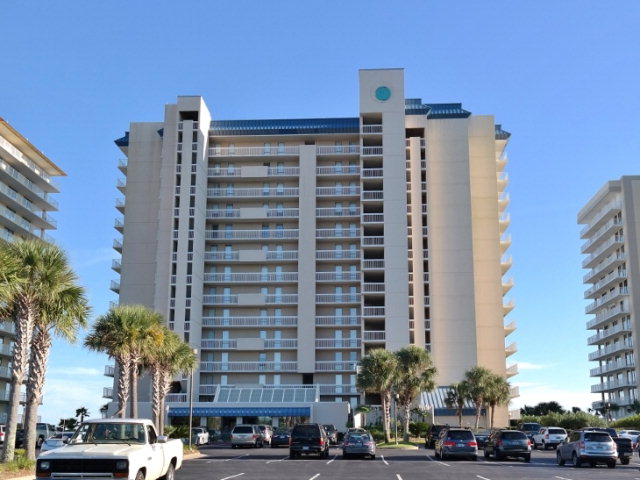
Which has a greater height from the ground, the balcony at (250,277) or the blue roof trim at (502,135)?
the blue roof trim at (502,135)

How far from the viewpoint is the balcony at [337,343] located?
85.7m

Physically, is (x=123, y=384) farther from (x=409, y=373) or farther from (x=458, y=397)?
(x=458, y=397)

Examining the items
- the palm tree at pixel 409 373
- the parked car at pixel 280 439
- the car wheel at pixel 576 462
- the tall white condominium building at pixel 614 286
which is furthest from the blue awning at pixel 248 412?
the tall white condominium building at pixel 614 286

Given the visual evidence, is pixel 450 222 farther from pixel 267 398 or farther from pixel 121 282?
pixel 121 282

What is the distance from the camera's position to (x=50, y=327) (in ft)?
104

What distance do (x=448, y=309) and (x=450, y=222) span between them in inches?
396

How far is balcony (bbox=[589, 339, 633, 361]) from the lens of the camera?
102m

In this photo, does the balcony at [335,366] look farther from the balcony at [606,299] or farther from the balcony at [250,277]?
the balcony at [606,299]

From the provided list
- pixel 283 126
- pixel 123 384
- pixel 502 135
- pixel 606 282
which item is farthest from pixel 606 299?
pixel 123 384

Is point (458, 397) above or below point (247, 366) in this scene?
below

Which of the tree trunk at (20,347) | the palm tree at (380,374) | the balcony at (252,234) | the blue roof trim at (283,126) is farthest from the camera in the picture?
the blue roof trim at (283,126)

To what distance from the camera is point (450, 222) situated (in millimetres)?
88625

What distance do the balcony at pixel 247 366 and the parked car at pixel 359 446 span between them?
43.7 meters

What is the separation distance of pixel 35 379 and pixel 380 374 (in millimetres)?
36139
